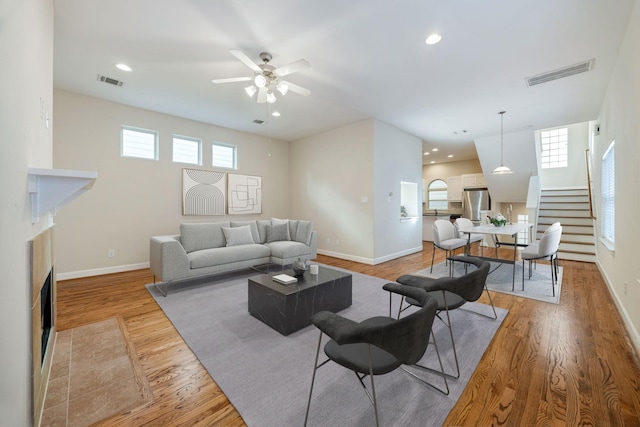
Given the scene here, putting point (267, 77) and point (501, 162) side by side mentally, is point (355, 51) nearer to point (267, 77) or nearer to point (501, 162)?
point (267, 77)

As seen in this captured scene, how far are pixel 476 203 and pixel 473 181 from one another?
76 cm

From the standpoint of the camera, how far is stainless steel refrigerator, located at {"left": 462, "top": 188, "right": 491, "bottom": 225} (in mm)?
8180

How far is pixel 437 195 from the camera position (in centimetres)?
984

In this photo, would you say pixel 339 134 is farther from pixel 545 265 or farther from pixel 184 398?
pixel 184 398

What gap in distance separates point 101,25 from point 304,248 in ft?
12.9

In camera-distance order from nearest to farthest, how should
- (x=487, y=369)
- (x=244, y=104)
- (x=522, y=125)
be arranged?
(x=487, y=369) < (x=244, y=104) < (x=522, y=125)

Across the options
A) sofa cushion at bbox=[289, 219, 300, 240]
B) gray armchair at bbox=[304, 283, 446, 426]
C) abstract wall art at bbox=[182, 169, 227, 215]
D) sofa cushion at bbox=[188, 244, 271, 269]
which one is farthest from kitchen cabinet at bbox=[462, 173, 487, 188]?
gray armchair at bbox=[304, 283, 446, 426]

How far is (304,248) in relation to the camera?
193 inches

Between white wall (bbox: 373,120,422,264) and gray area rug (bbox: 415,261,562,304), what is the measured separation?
1070 mm

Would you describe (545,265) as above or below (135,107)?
below

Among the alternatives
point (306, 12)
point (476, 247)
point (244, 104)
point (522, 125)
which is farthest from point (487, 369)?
point (476, 247)

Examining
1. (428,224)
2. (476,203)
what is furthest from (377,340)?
(476,203)

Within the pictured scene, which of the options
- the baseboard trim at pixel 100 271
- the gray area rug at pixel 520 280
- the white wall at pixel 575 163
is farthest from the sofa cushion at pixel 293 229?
the white wall at pixel 575 163

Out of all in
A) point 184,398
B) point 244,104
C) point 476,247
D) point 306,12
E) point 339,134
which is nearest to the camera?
point 184,398
